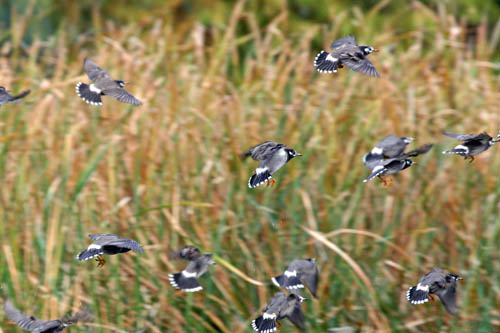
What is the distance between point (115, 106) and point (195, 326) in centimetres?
161

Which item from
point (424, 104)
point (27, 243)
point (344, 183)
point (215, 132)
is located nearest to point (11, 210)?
point (27, 243)

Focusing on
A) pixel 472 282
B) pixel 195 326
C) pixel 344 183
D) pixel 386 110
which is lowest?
pixel 195 326

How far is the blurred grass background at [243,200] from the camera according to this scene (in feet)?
8.91

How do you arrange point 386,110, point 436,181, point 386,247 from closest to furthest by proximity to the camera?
point 386,247 → point 436,181 → point 386,110

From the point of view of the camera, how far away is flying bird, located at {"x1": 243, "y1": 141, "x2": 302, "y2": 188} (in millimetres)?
2078

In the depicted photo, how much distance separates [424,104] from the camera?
3.91 metres

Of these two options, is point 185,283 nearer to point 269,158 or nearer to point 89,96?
point 269,158

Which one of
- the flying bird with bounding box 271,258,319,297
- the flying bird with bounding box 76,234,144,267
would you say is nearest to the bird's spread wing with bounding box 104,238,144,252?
the flying bird with bounding box 76,234,144,267

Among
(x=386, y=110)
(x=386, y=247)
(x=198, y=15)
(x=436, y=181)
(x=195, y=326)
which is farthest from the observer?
(x=198, y=15)

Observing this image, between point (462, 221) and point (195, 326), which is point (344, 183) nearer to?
point (462, 221)

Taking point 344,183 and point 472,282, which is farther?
point 344,183

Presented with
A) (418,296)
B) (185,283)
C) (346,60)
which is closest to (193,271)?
(185,283)

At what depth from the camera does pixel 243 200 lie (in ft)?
10.0

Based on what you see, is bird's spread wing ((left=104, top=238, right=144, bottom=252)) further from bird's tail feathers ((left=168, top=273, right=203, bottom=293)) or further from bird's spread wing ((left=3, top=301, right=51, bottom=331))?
bird's spread wing ((left=3, top=301, right=51, bottom=331))
